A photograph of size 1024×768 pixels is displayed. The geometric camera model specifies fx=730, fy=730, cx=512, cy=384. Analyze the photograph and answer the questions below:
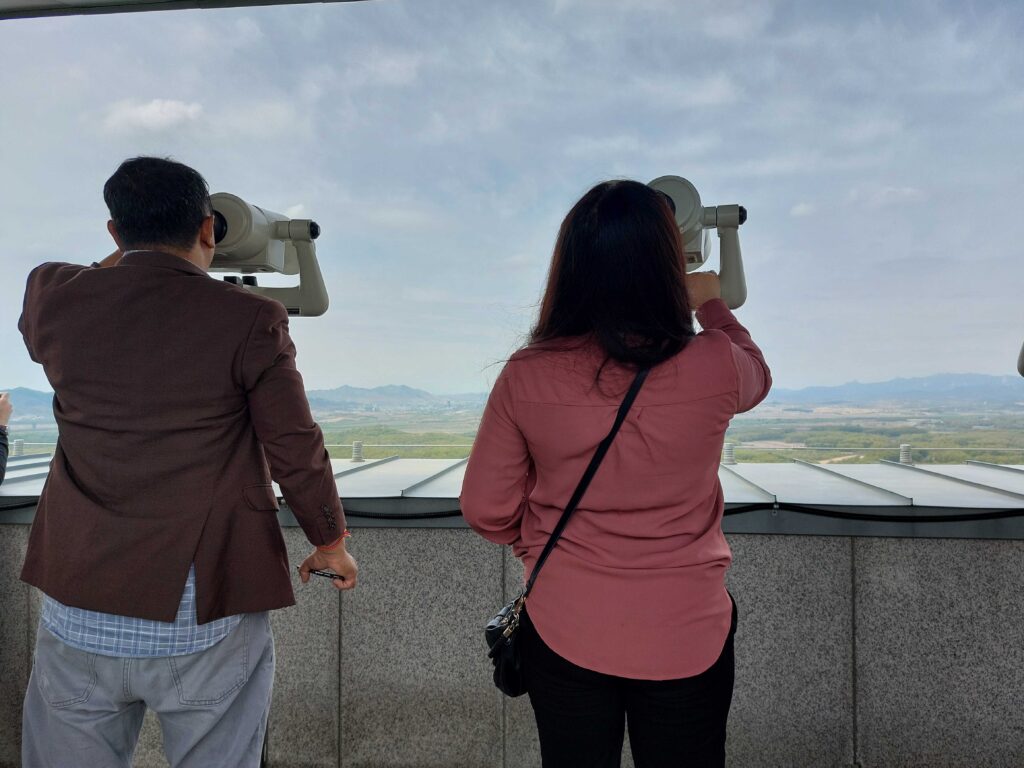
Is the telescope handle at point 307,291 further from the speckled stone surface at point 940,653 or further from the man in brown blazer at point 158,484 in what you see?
the speckled stone surface at point 940,653

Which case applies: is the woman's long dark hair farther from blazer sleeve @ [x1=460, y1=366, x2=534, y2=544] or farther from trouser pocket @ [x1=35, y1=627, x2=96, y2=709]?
trouser pocket @ [x1=35, y1=627, x2=96, y2=709]

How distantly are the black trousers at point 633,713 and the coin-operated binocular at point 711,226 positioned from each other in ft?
2.45

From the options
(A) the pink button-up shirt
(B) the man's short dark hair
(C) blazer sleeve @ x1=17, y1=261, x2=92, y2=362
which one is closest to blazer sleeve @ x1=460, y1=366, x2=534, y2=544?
(A) the pink button-up shirt

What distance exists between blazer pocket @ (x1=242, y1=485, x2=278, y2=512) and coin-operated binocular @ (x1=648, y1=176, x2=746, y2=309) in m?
0.97

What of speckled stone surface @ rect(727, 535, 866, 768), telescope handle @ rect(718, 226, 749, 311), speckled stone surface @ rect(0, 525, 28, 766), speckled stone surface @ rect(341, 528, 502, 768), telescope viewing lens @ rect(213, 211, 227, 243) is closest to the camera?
telescope handle @ rect(718, 226, 749, 311)

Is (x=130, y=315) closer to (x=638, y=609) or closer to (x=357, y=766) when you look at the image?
(x=638, y=609)

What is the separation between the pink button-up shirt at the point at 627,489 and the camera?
1044mm

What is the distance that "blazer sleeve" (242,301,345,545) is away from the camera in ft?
4.00

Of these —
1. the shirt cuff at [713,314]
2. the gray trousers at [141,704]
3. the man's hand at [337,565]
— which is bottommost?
the gray trousers at [141,704]

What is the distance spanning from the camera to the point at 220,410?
3.98ft

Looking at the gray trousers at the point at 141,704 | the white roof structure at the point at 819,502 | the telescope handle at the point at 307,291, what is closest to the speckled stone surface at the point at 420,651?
the white roof structure at the point at 819,502

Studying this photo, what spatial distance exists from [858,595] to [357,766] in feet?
4.97

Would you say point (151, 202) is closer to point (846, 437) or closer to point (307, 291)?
point (307, 291)

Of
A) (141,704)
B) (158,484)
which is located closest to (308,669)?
(141,704)
